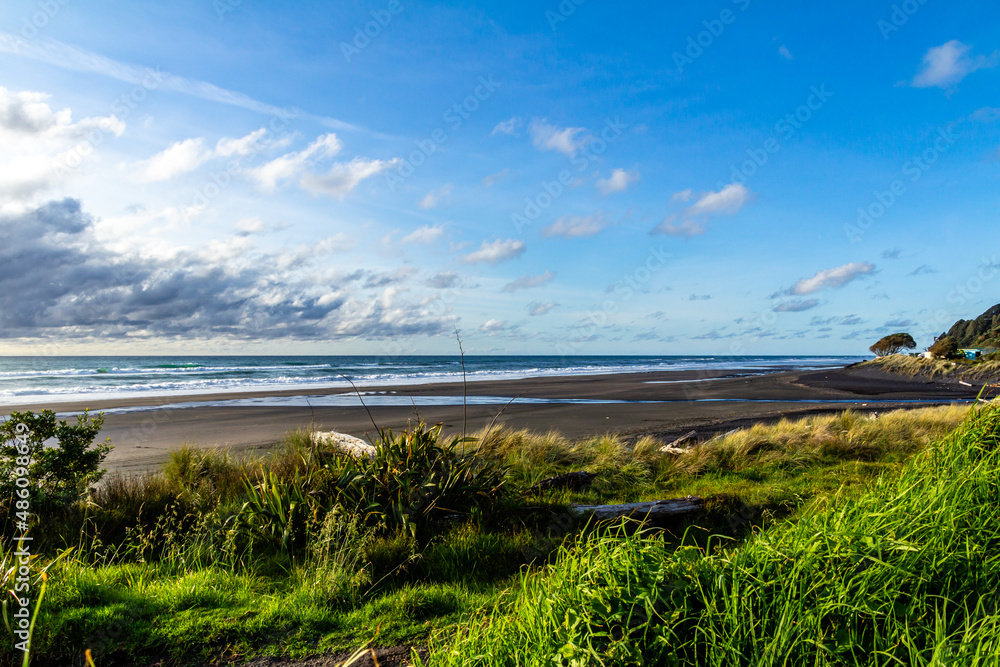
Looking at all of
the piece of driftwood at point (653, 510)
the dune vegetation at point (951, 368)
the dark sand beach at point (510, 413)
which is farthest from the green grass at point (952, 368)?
the piece of driftwood at point (653, 510)

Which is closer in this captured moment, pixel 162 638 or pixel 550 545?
pixel 162 638

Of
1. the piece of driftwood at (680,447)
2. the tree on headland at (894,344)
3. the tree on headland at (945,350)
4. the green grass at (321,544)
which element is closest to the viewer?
the green grass at (321,544)

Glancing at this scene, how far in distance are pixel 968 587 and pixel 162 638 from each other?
4702 millimetres

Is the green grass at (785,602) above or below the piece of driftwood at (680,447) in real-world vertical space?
above

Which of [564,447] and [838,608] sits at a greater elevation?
[838,608]

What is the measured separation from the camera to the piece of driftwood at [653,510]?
6094 millimetres

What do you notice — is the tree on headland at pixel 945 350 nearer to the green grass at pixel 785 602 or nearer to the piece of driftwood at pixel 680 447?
the piece of driftwood at pixel 680 447

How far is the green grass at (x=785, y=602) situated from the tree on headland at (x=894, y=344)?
222 feet

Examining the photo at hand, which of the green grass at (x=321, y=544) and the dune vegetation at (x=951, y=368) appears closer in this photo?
the green grass at (x=321, y=544)

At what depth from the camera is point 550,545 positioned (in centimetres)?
550

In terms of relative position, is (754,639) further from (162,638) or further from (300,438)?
(300,438)

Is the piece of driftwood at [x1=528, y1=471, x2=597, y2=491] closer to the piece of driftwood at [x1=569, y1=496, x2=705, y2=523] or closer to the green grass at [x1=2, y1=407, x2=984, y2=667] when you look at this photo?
the green grass at [x1=2, y1=407, x2=984, y2=667]

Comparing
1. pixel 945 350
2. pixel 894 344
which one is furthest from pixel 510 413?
pixel 894 344

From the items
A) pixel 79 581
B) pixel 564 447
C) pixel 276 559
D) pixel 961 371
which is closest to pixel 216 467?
pixel 276 559
